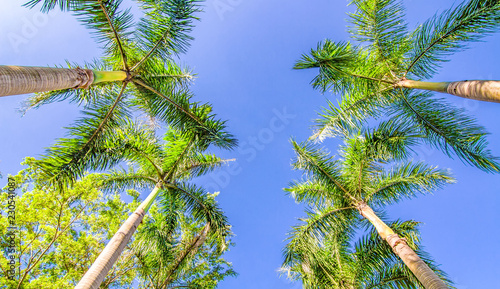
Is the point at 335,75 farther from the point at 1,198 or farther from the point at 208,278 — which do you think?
the point at 1,198

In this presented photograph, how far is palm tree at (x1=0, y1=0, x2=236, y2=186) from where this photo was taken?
17.6 ft

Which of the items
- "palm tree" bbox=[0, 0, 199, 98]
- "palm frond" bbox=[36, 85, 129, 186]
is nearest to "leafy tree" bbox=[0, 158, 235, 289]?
"palm frond" bbox=[36, 85, 129, 186]

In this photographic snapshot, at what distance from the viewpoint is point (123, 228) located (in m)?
6.08

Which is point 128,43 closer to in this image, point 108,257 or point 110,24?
point 110,24

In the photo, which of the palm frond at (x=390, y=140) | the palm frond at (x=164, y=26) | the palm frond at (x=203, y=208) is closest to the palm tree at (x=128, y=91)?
the palm frond at (x=164, y=26)

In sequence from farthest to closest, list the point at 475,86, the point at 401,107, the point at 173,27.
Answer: the point at 401,107 → the point at 173,27 → the point at 475,86

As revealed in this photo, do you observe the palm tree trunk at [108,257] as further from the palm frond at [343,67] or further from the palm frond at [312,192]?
the palm frond at [343,67]

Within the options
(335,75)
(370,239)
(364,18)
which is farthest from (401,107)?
(370,239)

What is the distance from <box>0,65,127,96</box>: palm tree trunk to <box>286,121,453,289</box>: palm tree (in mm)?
5705

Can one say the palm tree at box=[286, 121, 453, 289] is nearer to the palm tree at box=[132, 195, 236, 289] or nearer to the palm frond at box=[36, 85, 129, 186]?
the palm tree at box=[132, 195, 236, 289]

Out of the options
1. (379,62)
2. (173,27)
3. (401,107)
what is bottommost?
(173,27)

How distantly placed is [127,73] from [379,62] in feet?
20.9

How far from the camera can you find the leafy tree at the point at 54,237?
8.85 meters

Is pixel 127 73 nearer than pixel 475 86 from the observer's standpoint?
No
